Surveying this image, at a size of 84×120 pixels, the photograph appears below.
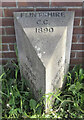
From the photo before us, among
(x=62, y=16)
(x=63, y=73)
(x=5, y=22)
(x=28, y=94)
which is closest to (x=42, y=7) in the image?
(x=62, y=16)

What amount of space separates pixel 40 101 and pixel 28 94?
0.18 metres

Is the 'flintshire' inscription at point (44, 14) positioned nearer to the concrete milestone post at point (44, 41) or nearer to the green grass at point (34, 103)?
the concrete milestone post at point (44, 41)

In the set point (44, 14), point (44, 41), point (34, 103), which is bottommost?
point (34, 103)

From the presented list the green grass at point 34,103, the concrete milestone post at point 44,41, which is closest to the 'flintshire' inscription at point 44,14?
the concrete milestone post at point 44,41

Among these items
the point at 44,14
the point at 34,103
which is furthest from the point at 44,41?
the point at 34,103

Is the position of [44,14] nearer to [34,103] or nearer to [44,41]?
[44,41]

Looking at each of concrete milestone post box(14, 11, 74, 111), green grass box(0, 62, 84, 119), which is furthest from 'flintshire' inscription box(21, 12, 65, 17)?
green grass box(0, 62, 84, 119)

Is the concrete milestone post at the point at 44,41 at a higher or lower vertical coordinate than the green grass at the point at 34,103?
higher

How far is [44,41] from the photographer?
53.8 inches

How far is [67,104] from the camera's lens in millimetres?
1657

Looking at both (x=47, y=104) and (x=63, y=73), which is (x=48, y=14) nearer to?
(x=63, y=73)

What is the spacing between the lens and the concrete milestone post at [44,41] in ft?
4.44

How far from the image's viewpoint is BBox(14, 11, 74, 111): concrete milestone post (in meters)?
1.35

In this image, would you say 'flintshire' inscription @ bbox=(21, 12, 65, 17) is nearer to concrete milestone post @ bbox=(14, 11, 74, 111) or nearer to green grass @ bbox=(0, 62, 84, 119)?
concrete milestone post @ bbox=(14, 11, 74, 111)
